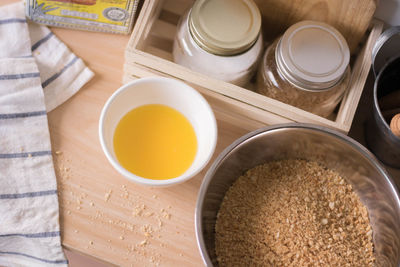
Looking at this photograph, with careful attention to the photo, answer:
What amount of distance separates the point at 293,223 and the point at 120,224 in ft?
0.89

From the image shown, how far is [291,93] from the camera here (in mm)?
763

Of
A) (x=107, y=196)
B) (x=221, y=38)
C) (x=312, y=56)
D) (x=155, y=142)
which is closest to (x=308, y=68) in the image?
(x=312, y=56)

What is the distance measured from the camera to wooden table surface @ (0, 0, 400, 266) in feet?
2.53

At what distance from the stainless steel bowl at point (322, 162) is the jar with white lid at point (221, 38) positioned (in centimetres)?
12

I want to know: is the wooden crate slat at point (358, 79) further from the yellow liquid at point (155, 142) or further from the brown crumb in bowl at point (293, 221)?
the yellow liquid at point (155, 142)

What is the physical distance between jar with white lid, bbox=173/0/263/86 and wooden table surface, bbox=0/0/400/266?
0.11 metres

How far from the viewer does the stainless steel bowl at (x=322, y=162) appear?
0.73m

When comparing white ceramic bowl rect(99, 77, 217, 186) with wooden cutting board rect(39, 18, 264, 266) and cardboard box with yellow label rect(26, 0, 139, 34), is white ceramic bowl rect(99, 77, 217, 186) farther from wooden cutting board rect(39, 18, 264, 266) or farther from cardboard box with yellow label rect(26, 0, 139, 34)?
cardboard box with yellow label rect(26, 0, 139, 34)

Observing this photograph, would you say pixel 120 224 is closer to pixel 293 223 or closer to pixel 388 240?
pixel 293 223

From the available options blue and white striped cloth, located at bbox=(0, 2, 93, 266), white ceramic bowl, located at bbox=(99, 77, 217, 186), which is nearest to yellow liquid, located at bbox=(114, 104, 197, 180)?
white ceramic bowl, located at bbox=(99, 77, 217, 186)

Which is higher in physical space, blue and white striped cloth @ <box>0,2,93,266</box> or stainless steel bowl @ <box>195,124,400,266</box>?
stainless steel bowl @ <box>195,124,400,266</box>

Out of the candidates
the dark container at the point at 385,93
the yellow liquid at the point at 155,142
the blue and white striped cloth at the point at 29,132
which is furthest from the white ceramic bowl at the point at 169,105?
the dark container at the point at 385,93

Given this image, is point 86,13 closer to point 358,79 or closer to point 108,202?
point 108,202

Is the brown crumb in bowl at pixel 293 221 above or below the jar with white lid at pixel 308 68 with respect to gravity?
below
